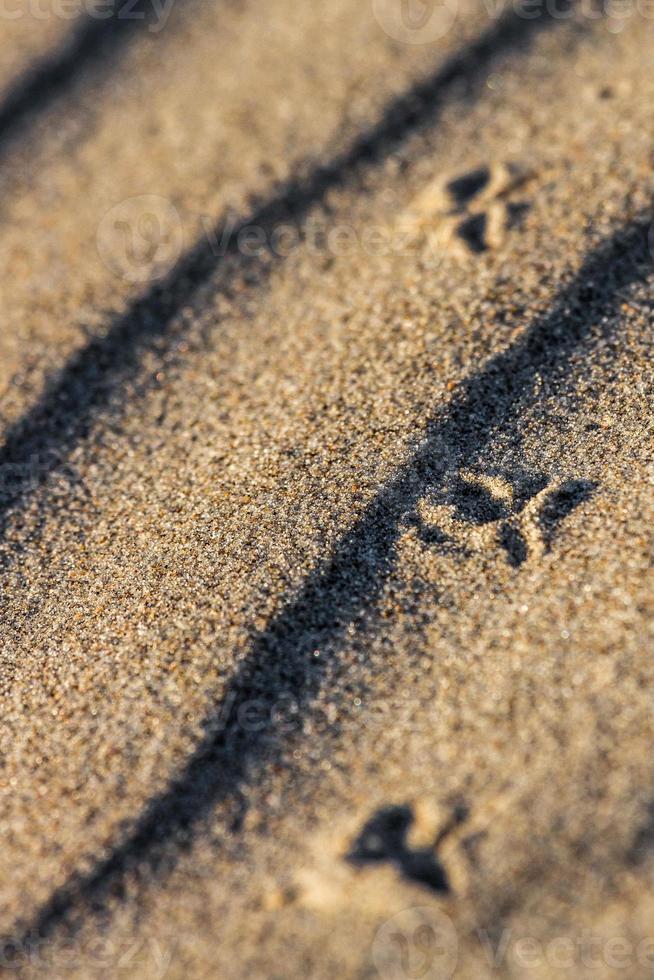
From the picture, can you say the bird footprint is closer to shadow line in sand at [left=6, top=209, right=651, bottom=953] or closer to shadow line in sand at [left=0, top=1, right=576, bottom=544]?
shadow line in sand at [left=6, top=209, right=651, bottom=953]

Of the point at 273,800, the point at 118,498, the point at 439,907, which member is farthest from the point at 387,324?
the point at 439,907

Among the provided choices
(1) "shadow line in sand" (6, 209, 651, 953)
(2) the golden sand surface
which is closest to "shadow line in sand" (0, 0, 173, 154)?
(2) the golden sand surface

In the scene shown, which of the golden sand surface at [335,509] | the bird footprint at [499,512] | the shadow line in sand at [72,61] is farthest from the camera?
the shadow line in sand at [72,61]

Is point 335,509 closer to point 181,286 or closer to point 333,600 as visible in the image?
point 333,600

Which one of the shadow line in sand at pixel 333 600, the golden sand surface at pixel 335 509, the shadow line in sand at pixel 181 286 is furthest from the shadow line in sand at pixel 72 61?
the shadow line in sand at pixel 333 600

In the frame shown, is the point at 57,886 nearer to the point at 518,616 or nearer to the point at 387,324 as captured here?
the point at 518,616

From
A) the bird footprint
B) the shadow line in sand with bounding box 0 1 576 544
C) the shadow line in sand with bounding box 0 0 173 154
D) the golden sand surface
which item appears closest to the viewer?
the golden sand surface

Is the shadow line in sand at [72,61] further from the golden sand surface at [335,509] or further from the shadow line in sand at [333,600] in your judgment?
the shadow line in sand at [333,600]

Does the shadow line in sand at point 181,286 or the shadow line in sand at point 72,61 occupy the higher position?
the shadow line in sand at point 72,61
